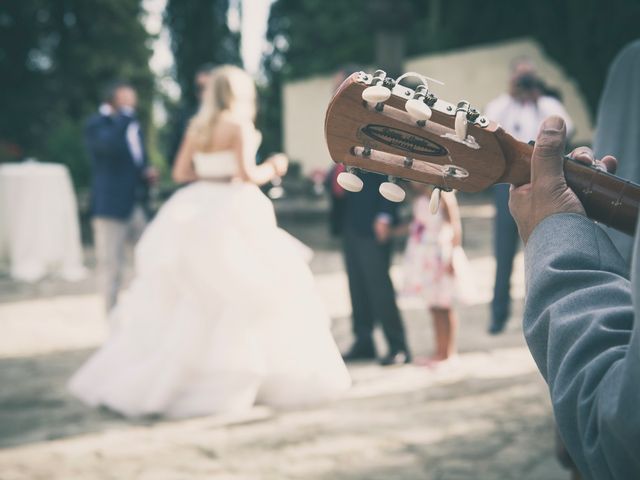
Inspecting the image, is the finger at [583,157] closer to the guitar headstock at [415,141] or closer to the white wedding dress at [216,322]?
the guitar headstock at [415,141]

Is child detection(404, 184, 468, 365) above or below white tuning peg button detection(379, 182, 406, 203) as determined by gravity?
below

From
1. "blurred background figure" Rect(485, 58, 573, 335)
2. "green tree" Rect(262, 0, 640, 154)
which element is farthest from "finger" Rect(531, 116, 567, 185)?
"green tree" Rect(262, 0, 640, 154)

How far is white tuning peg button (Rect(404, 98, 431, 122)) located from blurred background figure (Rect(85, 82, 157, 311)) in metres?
4.98

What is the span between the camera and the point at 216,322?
4414mm

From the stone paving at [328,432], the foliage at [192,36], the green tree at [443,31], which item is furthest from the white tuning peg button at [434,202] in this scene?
the foliage at [192,36]

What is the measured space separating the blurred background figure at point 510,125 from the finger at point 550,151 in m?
4.53

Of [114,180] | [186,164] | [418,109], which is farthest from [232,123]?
[418,109]

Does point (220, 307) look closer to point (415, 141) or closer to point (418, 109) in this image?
point (415, 141)

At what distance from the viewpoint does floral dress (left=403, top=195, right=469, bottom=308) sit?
4.90 metres

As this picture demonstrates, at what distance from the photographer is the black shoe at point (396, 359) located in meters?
5.10

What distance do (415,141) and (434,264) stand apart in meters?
3.60

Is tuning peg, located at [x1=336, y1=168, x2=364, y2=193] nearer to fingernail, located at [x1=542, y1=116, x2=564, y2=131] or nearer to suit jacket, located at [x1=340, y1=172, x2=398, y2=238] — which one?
fingernail, located at [x1=542, y1=116, x2=564, y2=131]

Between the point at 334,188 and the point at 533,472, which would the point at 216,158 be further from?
the point at 533,472

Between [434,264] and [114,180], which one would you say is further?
[114,180]
